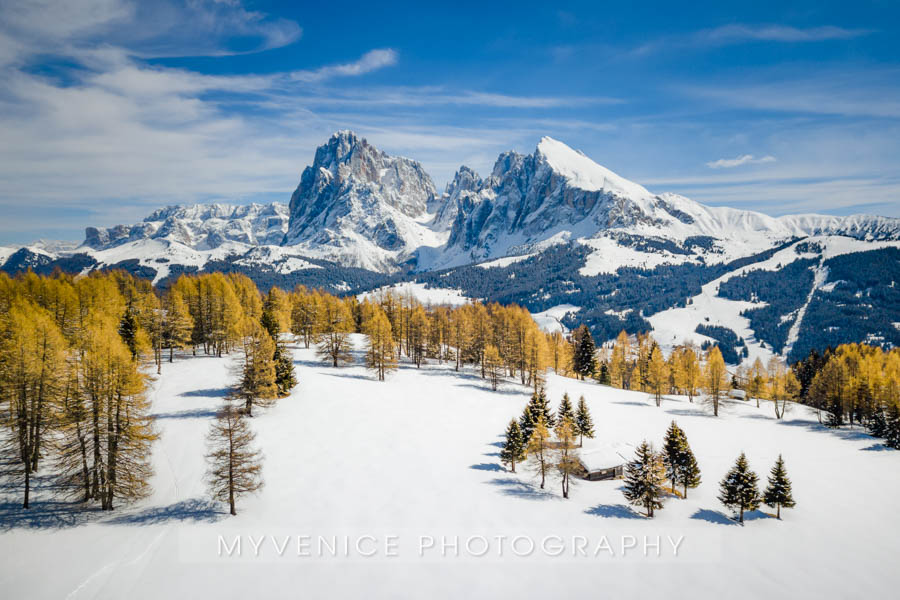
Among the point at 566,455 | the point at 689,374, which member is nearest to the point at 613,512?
the point at 566,455

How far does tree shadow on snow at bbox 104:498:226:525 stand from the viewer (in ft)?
90.2

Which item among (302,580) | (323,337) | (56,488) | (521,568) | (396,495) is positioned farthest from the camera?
(323,337)

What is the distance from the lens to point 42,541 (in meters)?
24.4

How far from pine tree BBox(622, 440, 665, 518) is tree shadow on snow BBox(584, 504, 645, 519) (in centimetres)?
97

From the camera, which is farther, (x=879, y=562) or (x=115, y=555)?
(x=879, y=562)

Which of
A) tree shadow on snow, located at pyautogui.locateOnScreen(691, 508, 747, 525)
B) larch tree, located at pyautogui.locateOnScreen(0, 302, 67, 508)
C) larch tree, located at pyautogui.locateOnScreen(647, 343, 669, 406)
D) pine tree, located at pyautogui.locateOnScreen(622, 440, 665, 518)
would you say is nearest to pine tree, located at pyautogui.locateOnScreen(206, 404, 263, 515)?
larch tree, located at pyautogui.locateOnScreen(0, 302, 67, 508)

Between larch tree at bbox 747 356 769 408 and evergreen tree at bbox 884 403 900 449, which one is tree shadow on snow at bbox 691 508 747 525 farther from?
larch tree at bbox 747 356 769 408

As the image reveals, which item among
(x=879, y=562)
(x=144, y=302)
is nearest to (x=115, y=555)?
(x=879, y=562)

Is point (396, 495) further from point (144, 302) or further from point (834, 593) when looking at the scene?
point (144, 302)

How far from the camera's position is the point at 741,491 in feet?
115

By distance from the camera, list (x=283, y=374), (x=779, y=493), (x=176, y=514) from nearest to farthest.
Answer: (x=176, y=514) < (x=779, y=493) < (x=283, y=374)

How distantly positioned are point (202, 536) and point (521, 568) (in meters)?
20.9

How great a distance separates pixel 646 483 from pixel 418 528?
20.3 meters

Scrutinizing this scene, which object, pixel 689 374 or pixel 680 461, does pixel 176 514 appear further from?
pixel 689 374
